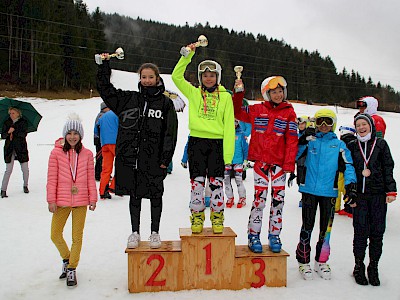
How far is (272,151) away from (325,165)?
2.31ft

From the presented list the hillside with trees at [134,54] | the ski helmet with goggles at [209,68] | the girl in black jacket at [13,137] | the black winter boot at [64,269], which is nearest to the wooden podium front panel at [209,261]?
the black winter boot at [64,269]

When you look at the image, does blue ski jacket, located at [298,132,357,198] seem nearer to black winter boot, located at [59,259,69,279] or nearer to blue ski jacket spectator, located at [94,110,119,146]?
black winter boot, located at [59,259,69,279]

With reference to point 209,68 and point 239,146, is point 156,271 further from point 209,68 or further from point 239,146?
point 239,146

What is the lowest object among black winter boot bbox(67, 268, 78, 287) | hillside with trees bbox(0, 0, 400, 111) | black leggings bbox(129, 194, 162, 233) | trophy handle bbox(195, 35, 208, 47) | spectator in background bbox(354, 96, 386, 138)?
black winter boot bbox(67, 268, 78, 287)

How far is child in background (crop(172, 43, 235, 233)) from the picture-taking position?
166 inches

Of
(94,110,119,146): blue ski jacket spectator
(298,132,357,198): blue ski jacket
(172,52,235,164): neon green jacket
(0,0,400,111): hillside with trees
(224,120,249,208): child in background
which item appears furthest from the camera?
(0,0,400,111): hillside with trees

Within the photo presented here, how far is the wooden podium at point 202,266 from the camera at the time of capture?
3.95 metres

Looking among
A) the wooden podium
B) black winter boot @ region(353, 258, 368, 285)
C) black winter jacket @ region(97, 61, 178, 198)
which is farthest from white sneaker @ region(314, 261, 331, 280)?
black winter jacket @ region(97, 61, 178, 198)

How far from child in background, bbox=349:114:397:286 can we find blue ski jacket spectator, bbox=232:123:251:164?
3807 millimetres

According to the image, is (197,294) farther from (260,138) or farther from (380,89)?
(380,89)

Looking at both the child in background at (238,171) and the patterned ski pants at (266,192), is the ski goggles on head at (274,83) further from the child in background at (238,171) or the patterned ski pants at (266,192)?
the child in background at (238,171)

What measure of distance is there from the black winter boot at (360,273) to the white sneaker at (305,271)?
54 cm

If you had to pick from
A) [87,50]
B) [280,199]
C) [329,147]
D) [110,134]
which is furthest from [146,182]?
[87,50]

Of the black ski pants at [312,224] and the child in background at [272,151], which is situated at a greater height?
the child in background at [272,151]
